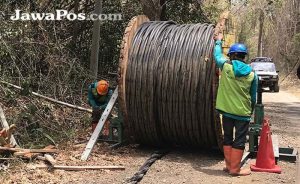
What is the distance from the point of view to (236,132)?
6602 millimetres

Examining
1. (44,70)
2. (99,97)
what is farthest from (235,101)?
(44,70)

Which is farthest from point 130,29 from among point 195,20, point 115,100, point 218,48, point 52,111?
point 195,20

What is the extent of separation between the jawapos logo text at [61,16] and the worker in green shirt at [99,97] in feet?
9.83

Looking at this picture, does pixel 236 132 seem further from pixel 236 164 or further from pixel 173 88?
pixel 173 88

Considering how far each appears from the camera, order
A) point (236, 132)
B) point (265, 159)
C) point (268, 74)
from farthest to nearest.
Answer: point (268, 74) < point (265, 159) < point (236, 132)

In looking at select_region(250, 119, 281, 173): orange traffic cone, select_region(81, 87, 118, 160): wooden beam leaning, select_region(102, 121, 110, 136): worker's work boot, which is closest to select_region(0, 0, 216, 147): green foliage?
select_region(102, 121, 110, 136): worker's work boot

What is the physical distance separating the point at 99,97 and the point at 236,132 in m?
2.97

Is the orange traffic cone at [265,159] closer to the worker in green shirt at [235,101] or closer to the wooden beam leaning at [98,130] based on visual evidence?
the worker in green shirt at [235,101]

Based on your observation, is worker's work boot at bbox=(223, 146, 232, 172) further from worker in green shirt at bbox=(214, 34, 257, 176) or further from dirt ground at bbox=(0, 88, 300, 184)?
dirt ground at bbox=(0, 88, 300, 184)

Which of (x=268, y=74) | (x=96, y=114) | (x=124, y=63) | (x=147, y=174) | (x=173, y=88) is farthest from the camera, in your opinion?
(x=268, y=74)

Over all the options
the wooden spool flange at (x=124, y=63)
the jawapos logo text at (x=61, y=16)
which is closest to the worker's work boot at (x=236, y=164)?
the wooden spool flange at (x=124, y=63)

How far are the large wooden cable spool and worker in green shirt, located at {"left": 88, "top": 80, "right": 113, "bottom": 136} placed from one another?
2.88 feet

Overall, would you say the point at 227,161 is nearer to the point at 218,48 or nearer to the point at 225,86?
the point at 225,86

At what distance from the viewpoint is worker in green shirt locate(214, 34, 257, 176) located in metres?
6.55
